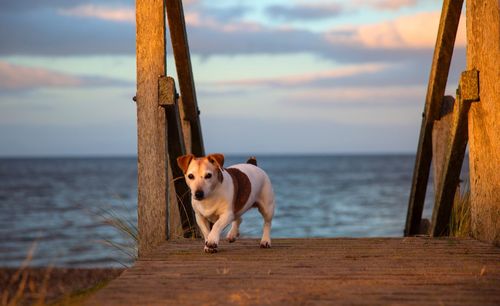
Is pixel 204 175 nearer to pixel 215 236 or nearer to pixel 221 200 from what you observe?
pixel 221 200

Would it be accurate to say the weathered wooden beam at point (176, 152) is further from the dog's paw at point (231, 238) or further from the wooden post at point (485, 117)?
the wooden post at point (485, 117)

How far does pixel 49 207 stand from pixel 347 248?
3379 centimetres

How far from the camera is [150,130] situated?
6.20 metres

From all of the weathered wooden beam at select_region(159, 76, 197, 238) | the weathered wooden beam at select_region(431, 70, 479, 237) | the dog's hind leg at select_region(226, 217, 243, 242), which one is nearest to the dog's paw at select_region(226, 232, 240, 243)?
the dog's hind leg at select_region(226, 217, 243, 242)

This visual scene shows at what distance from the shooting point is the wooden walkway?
3.83m

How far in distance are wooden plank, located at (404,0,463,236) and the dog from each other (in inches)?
79.4

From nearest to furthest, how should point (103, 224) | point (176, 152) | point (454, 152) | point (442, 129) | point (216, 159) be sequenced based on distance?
point (216, 159)
point (454, 152)
point (176, 152)
point (442, 129)
point (103, 224)

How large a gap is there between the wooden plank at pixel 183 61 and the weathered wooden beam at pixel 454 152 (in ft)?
7.58

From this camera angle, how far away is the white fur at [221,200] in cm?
554

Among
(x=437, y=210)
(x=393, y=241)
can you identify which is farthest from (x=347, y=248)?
(x=437, y=210)

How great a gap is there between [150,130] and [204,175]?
870mm

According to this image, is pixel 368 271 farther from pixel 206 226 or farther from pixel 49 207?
pixel 49 207

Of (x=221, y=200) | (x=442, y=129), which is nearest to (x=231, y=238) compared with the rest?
(x=221, y=200)

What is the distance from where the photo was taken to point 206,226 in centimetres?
587
